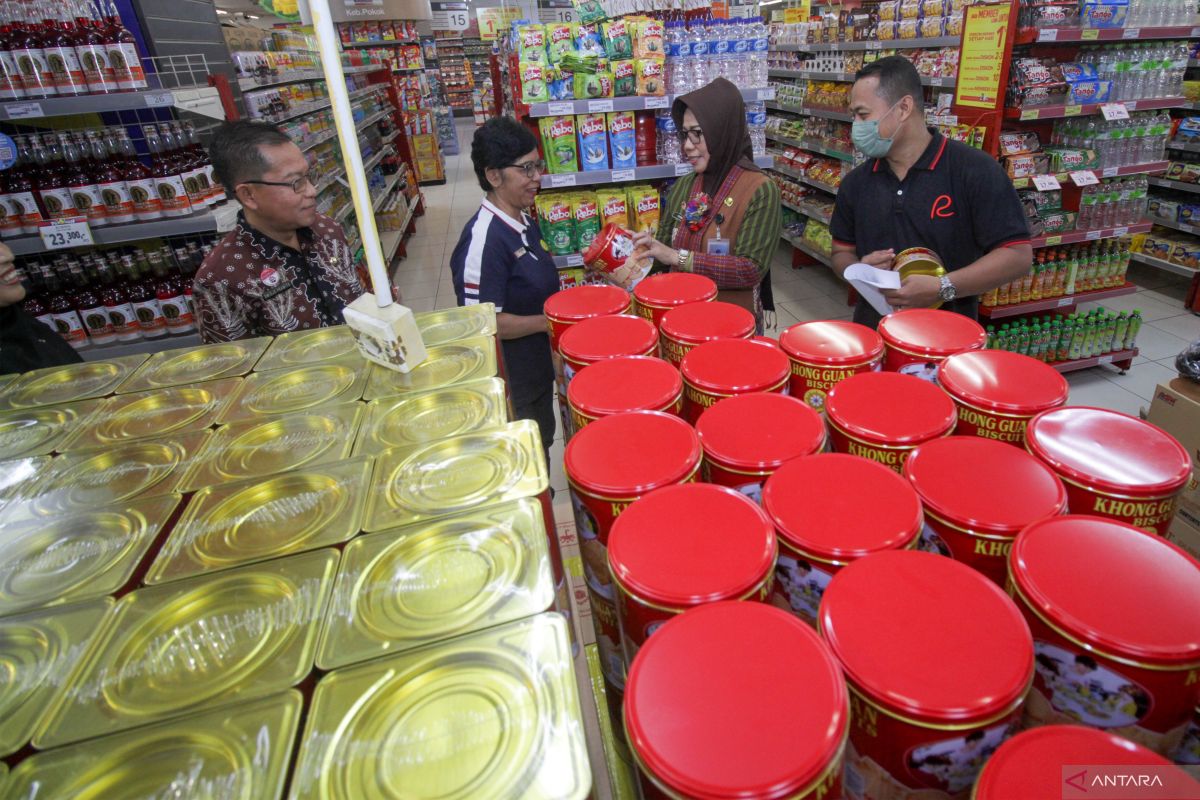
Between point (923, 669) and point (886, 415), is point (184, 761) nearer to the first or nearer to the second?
point (923, 669)

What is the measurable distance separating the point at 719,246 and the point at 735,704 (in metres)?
1.89

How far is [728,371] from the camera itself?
100cm

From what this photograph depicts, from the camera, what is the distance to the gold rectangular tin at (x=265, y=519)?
70 centimetres

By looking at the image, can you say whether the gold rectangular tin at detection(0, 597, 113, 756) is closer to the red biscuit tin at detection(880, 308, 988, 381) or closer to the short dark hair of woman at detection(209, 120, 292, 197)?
the red biscuit tin at detection(880, 308, 988, 381)

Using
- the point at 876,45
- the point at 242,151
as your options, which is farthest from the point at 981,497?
the point at 876,45

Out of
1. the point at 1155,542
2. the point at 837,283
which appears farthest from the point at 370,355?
the point at 837,283

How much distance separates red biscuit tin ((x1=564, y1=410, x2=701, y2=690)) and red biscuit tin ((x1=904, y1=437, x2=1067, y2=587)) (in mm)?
291

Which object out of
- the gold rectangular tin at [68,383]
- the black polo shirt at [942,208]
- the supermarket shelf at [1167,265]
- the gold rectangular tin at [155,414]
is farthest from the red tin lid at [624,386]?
the supermarket shelf at [1167,265]

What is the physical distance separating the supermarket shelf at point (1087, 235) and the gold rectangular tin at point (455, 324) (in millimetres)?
3400

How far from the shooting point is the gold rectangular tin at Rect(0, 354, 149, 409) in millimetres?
1103

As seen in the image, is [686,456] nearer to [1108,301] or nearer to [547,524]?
[547,524]

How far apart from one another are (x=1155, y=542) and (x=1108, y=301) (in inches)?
208

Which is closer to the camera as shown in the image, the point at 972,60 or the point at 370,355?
the point at 370,355

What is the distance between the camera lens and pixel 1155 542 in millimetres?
623
